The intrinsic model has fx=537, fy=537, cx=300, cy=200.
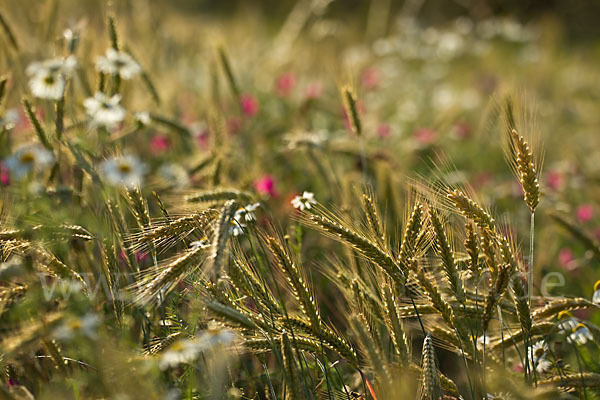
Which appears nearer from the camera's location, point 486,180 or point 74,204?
point 74,204

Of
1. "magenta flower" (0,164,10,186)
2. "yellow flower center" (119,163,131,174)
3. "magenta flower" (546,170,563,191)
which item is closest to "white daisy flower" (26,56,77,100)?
"magenta flower" (0,164,10,186)

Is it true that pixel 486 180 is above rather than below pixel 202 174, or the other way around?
below

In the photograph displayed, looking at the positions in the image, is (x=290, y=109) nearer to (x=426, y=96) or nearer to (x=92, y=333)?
(x=426, y=96)

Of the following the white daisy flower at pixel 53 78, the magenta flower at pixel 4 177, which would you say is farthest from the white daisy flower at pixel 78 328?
the magenta flower at pixel 4 177

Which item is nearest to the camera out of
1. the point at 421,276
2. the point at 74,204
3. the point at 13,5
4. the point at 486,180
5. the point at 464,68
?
the point at 421,276

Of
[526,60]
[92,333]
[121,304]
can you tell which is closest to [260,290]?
[121,304]

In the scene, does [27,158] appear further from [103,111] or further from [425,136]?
[425,136]

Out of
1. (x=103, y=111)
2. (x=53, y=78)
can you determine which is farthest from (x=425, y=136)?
(x=53, y=78)
